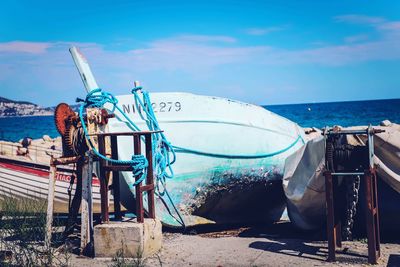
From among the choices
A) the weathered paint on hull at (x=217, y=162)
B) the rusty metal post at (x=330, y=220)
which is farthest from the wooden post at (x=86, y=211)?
the rusty metal post at (x=330, y=220)

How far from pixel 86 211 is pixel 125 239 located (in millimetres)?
728

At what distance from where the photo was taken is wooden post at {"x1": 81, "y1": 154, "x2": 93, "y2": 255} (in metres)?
6.59

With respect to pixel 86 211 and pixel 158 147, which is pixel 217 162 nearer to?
pixel 158 147

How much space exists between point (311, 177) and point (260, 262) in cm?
137

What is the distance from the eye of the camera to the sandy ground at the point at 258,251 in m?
6.00

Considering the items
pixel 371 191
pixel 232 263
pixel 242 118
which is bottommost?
pixel 232 263

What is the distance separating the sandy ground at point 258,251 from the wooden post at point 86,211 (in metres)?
0.21

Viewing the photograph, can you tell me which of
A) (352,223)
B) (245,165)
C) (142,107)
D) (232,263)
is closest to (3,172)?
(142,107)

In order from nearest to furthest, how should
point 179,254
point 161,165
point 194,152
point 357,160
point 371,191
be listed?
point 371,191 < point 357,160 < point 179,254 < point 161,165 < point 194,152

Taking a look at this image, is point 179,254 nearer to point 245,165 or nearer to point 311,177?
point 311,177

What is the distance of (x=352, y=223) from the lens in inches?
262

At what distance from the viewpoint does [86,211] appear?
6.63m

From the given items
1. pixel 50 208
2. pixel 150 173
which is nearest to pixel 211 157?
pixel 150 173

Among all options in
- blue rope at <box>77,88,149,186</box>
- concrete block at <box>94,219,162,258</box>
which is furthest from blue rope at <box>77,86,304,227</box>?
concrete block at <box>94,219,162,258</box>
